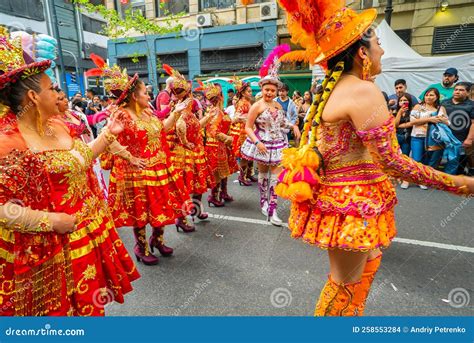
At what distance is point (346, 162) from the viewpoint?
174cm

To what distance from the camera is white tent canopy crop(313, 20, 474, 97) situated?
7.70 metres

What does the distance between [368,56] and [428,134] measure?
5.29 m

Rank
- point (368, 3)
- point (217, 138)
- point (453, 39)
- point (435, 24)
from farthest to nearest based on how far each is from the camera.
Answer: point (368, 3) < point (435, 24) < point (453, 39) < point (217, 138)

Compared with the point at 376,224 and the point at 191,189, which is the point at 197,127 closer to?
the point at 191,189

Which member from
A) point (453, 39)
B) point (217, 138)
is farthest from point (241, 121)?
point (453, 39)

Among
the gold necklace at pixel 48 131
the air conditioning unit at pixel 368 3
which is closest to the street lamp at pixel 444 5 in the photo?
the air conditioning unit at pixel 368 3

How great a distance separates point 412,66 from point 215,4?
13.6 meters

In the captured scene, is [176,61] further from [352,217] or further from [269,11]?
[352,217]

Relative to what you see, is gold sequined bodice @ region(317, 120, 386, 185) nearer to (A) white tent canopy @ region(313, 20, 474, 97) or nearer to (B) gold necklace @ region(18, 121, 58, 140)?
(B) gold necklace @ region(18, 121, 58, 140)

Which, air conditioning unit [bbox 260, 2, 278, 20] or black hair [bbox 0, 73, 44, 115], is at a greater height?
air conditioning unit [bbox 260, 2, 278, 20]

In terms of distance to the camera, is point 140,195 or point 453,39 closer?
point 140,195

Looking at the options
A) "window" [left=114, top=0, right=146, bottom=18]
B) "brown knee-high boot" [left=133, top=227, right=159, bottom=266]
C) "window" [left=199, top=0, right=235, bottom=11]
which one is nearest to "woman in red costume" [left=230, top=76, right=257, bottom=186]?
"brown knee-high boot" [left=133, top=227, right=159, bottom=266]

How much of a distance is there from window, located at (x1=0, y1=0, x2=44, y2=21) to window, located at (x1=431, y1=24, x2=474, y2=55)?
75.6 ft

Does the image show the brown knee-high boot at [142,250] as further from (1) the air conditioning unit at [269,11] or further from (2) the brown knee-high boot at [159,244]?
(1) the air conditioning unit at [269,11]
